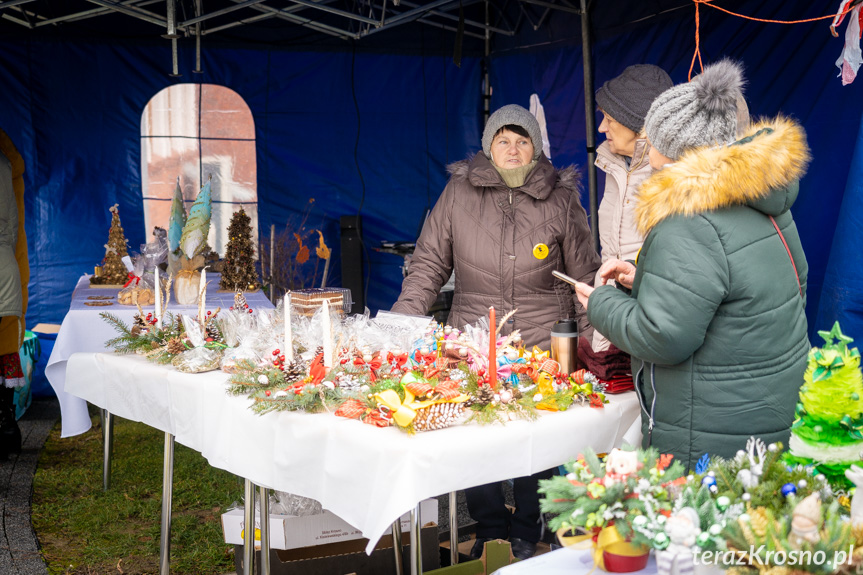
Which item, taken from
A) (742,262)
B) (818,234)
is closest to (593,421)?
(742,262)

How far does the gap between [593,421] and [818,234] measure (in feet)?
7.58

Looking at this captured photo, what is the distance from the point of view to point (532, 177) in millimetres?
2959

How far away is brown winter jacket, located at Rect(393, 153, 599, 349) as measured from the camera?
2930 millimetres

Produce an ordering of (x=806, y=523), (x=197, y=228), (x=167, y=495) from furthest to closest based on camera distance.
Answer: (x=197, y=228) → (x=167, y=495) → (x=806, y=523)

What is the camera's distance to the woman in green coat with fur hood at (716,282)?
1756 millimetres

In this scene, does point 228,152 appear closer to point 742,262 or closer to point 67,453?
point 67,453

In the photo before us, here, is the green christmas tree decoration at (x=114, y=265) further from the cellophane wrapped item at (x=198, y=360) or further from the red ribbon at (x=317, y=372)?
the red ribbon at (x=317, y=372)

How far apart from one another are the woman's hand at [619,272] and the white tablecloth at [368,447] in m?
0.32

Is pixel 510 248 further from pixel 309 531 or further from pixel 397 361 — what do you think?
pixel 309 531

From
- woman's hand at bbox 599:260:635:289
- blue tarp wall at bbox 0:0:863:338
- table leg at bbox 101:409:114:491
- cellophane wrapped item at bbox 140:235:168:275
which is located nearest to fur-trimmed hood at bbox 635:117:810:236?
woman's hand at bbox 599:260:635:289

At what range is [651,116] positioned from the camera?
1.92 m

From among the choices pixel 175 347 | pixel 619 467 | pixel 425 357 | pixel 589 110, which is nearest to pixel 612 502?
pixel 619 467

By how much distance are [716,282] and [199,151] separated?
5.94 metres

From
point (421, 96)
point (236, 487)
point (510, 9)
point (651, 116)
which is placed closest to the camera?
point (651, 116)
